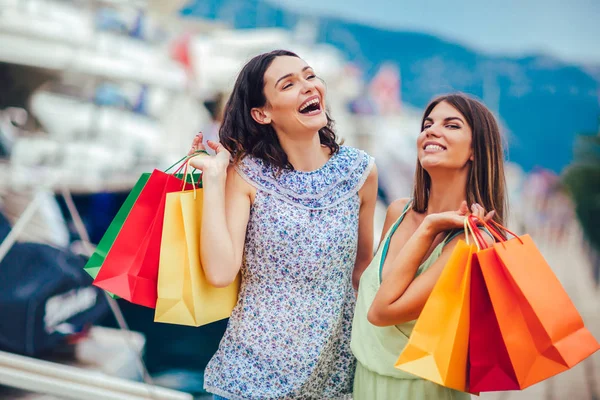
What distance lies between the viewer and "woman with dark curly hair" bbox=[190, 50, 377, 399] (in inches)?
53.5

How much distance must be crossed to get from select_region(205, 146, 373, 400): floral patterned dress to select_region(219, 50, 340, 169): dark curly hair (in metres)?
0.03

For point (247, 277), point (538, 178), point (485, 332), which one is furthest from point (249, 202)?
point (538, 178)

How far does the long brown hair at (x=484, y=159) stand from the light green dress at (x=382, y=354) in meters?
0.13

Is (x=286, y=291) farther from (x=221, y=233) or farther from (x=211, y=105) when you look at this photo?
(x=211, y=105)

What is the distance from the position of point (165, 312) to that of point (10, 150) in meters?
2.00

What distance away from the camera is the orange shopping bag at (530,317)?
1.04 meters

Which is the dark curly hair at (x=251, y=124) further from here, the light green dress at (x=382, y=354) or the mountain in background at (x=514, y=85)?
the mountain in background at (x=514, y=85)

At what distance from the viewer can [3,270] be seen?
276 cm

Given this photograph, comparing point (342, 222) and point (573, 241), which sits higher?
point (342, 222)

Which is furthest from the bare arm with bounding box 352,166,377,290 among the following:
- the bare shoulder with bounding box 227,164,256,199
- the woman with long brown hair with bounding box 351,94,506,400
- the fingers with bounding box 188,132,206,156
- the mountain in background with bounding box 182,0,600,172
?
the mountain in background with bounding box 182,0,600,172

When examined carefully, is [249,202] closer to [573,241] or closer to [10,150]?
[10,150]

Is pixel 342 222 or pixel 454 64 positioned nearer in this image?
pixel 342 222

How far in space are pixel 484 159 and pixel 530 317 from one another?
37 cm

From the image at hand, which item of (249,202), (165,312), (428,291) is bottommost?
(165,312)
